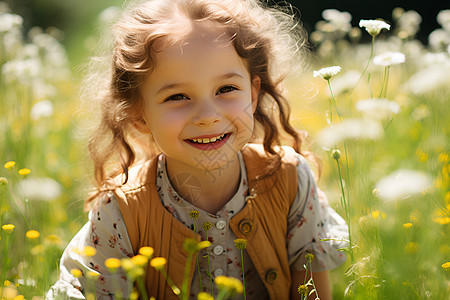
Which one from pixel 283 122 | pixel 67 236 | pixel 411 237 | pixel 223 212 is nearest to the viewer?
pixel 411 237

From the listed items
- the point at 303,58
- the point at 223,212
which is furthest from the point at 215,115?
the point at 303,58

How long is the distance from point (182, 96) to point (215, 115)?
10 centimetres

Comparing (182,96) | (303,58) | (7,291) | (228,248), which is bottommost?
(228,248)

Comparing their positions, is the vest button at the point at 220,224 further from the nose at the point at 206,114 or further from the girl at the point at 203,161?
the nose at the point at 206,114

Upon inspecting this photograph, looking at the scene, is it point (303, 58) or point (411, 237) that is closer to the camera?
point (411, 237)

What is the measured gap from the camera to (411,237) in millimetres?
1115

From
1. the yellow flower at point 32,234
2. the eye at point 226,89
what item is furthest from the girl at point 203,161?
the yellow flower at point 32,234

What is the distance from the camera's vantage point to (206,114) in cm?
116

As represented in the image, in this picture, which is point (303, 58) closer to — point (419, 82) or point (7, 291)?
point (419, 82)

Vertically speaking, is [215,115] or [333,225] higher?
[215,115]

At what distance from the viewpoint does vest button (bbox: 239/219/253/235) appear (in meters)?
1.35

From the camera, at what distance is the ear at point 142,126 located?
1371 millimetres

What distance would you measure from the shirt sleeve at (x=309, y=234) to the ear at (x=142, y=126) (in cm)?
43

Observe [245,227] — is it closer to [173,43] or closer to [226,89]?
[226,89]
